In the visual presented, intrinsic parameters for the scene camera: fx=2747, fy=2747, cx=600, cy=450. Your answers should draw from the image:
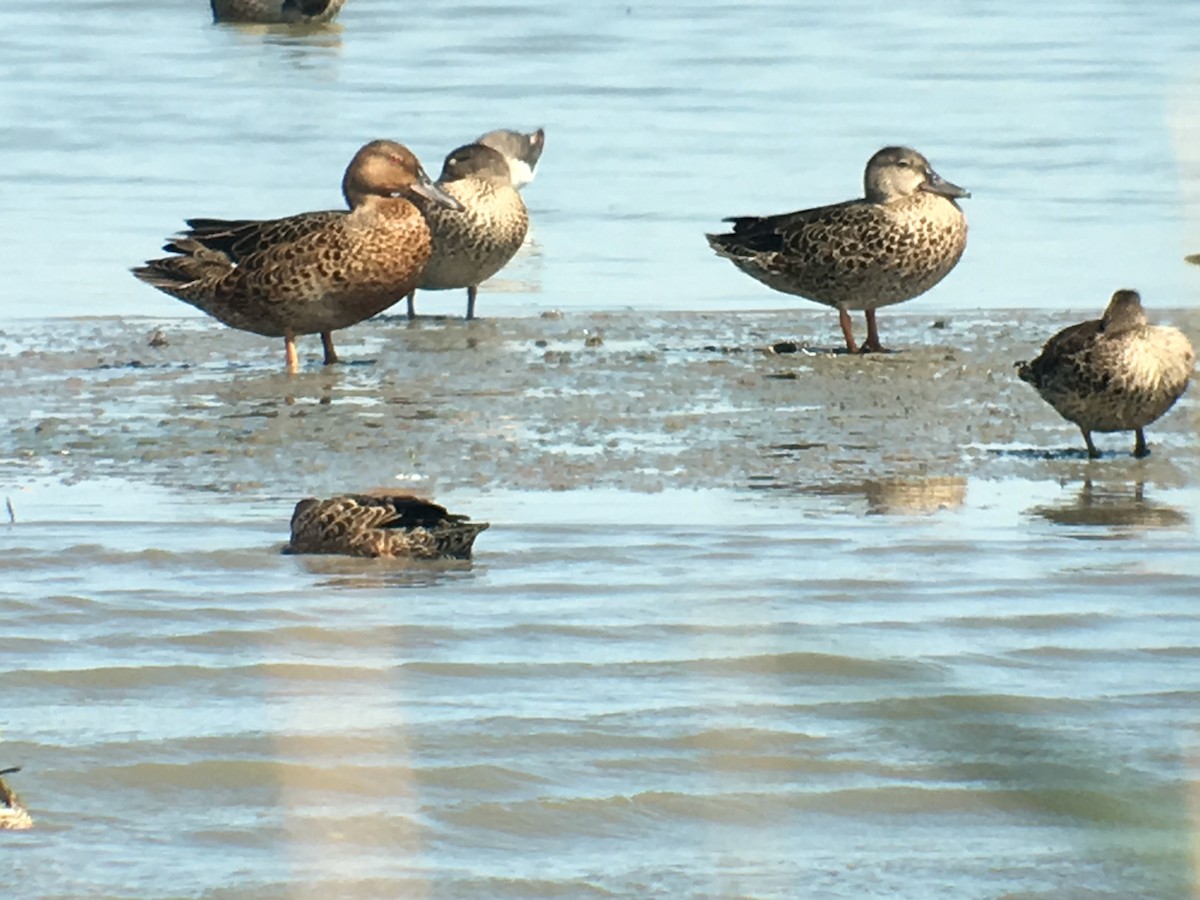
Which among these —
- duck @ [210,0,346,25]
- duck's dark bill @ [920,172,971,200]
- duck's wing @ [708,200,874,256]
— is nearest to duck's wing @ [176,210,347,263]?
duck's wing @ [708,200,874,256]

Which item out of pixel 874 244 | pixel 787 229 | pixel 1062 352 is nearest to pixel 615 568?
pixel 1062 352

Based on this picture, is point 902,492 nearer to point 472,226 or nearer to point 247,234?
point 247,234

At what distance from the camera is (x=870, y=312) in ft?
35.7

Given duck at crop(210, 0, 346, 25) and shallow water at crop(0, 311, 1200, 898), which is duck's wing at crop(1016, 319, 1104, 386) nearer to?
shallow water at crop(0, 311, 1200, 898)

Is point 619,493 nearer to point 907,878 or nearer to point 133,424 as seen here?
point 133,424

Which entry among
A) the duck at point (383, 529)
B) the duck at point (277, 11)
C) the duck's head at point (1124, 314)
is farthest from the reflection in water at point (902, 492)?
the duck at point (277, 11)

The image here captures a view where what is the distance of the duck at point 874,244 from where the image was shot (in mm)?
10844

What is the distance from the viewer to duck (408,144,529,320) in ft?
38.2

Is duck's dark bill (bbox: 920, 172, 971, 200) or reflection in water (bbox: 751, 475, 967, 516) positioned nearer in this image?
reflection in water (bbox: 751, 475, 967, 516)

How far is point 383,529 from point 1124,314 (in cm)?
298

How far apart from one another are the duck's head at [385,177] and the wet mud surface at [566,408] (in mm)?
601

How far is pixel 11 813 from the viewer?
14.1ft

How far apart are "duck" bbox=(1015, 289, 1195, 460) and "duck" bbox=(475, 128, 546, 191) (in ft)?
17.0

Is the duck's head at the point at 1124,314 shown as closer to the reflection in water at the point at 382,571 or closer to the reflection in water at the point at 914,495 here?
the reflection in water at the point at 914,495
